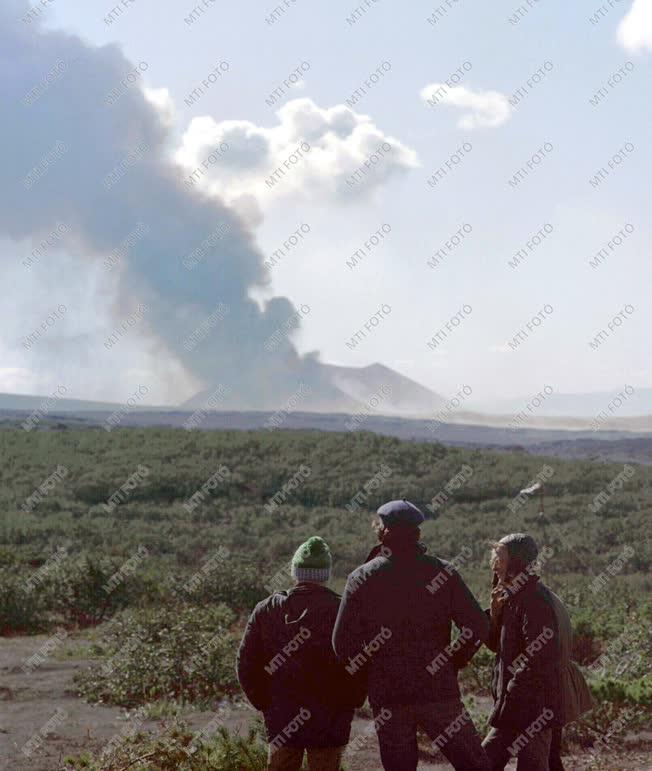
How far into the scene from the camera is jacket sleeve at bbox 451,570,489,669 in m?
5.28

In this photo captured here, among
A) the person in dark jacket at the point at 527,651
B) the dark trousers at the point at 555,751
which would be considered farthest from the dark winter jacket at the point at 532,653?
the dark trousers at the point at 555,751

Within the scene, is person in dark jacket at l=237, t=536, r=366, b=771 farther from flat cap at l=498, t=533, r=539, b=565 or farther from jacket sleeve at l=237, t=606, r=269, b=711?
flat cap at l=498, t=533, r=539, b=565

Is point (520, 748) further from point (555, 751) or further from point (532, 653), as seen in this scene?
point (532, 653)

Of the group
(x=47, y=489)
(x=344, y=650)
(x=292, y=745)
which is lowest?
(x=47, y=489)

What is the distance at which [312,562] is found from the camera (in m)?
5.33

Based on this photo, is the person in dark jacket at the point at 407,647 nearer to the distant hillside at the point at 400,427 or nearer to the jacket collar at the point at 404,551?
the jacket collar at the point at 404,551

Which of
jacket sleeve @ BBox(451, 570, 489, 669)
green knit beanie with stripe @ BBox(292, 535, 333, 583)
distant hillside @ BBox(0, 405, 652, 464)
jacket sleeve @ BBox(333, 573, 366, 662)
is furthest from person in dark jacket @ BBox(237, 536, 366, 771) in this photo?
distant hillside @ BBox(0, 405, 652, 464)

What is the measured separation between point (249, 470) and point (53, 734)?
34.8m

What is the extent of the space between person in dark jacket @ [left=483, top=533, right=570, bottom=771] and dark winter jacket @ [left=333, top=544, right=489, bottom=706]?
44 cm

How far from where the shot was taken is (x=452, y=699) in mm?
5250

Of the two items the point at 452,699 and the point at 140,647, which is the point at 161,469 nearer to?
the point at 140,647

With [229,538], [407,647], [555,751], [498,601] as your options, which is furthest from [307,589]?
[229,538]

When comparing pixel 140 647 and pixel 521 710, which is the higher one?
pixel 521 710

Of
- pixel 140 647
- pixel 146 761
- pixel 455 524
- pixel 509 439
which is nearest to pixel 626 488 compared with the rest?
pixel 455 524
